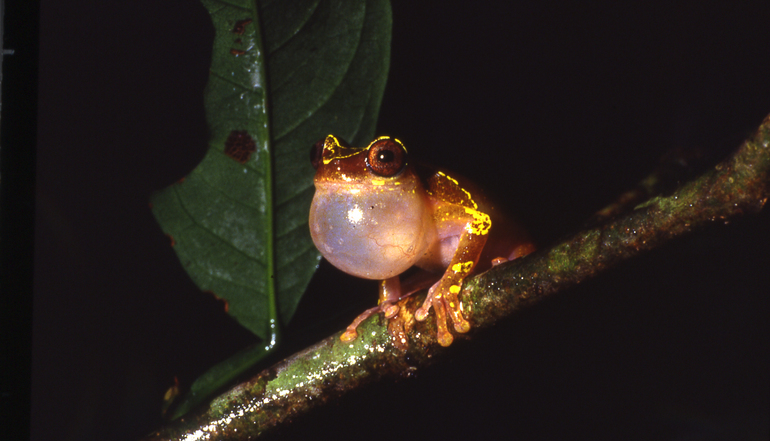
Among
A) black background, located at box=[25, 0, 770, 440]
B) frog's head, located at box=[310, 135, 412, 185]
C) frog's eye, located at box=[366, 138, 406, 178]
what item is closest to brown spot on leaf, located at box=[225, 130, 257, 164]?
frog's head, located at box=[310, 135, 412, 185]

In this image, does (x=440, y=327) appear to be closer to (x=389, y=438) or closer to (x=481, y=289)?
(x=481, y=289)

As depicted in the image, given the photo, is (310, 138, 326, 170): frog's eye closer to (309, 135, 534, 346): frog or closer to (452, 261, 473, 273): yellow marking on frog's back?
(309, 135, 534, 346): frog

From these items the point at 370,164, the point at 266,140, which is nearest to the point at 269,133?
the point at 266,140

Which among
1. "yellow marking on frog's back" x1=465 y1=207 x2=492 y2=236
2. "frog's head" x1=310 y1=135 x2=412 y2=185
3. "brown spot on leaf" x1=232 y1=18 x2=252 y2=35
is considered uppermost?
"brown spot on leaf" x1=232 y1=18 x2=252 y2=35

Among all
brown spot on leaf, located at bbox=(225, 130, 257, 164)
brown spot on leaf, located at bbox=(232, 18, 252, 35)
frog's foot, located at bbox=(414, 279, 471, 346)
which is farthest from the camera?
brown spot on leaf, located at bbox=(225, 130, 257, 164)

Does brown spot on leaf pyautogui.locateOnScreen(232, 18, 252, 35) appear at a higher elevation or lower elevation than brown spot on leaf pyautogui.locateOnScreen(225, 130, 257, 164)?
higher

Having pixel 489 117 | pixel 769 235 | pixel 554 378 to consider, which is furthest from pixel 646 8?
pixel 554 378
